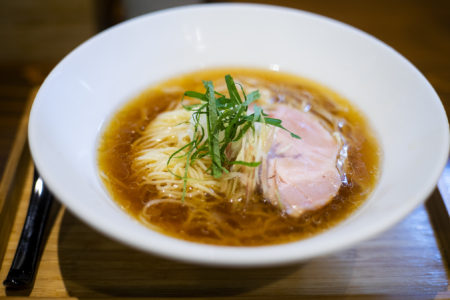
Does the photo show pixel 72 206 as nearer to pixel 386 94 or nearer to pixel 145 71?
pixel 145 71

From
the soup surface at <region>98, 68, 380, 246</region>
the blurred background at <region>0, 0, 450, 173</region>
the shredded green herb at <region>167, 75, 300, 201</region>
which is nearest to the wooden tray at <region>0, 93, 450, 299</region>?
the soup surface at <region>98, 68, 380, 246</region>

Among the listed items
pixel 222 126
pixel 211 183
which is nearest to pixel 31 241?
pixel 211 183

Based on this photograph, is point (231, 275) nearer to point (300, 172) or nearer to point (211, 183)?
point (211, 183)

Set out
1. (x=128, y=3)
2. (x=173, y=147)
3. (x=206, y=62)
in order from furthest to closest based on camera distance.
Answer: (x=128, y=3), (x=206, y=62), (x=173, y=147)

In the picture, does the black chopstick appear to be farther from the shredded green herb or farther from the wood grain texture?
the shredded green herb

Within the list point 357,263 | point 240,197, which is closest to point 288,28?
point 240,197

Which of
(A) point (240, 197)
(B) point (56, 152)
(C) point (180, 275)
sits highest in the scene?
(B) point (56, 152)

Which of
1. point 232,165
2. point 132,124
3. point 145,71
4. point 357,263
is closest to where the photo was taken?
point 357,263
